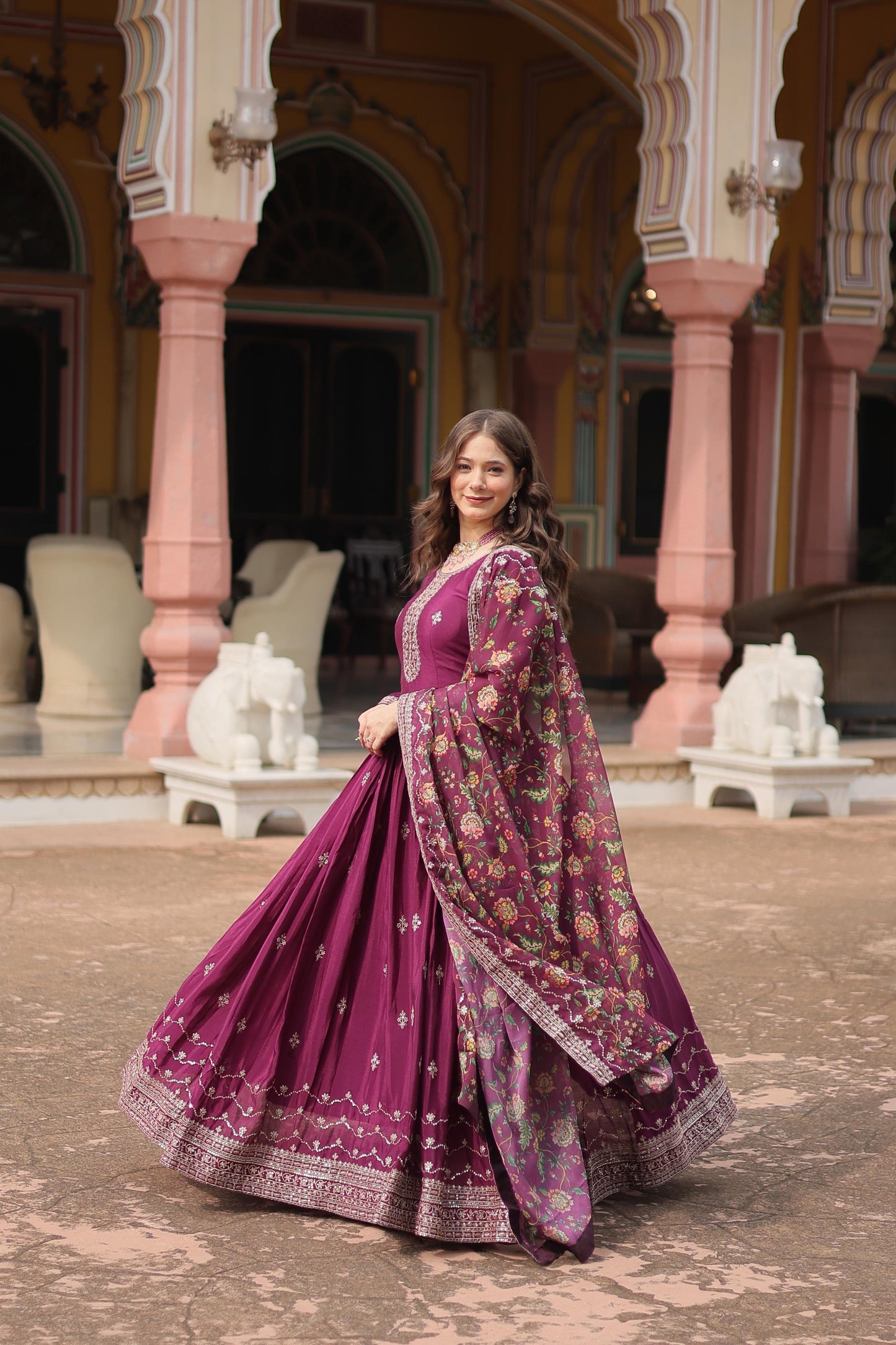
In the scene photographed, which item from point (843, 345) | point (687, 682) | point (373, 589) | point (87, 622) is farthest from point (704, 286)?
point (373, 589)

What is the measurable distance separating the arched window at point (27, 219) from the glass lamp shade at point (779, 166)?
491 centimetres

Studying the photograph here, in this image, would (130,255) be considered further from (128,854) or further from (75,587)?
(128,854)

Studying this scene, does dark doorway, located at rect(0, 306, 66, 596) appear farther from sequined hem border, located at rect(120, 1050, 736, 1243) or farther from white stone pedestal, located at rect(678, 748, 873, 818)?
sequined hem border, located at rect(120, 1050, 736, 1243)

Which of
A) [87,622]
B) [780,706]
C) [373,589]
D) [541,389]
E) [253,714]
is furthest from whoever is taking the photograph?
[541,389]

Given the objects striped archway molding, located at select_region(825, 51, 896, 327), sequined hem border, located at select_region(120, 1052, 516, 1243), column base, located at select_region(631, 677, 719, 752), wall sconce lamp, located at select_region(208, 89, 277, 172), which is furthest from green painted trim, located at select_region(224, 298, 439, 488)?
sequined hem border, located at select_region(120, 1052, 516, 1243)

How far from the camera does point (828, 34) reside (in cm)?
1169

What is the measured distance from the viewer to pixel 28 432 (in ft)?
37.8

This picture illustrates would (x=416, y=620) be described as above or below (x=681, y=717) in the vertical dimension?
above

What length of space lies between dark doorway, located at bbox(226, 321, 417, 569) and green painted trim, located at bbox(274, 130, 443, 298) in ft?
1.59

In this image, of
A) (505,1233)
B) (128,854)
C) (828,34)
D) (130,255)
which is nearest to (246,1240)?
(505,1233)

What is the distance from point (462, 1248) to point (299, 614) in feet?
20.4

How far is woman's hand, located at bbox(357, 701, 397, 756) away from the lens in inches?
126

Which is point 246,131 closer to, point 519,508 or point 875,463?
point 519,508

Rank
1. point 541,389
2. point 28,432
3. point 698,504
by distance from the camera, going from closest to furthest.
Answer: point 698,504
point 28,432
point 541,389
